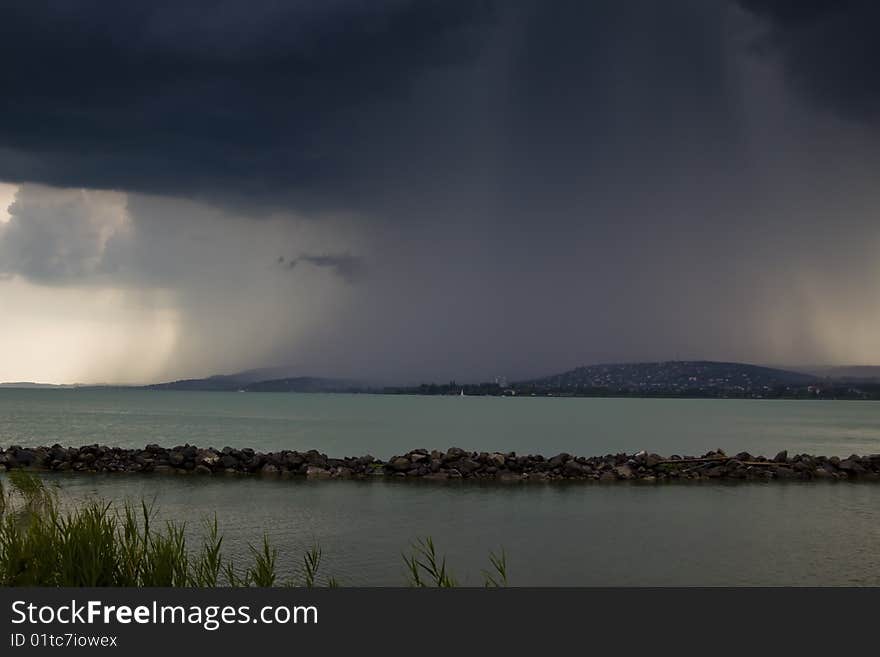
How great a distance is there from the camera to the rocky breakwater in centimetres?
2347

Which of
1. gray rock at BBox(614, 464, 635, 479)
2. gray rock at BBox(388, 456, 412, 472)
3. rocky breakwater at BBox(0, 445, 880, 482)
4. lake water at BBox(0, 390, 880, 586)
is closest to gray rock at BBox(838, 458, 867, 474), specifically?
rocky breakwater at BBox(0, 445, 880, 482)

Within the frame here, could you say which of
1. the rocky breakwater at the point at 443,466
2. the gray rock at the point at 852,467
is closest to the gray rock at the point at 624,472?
the rocky breakwater at the point at 443,466

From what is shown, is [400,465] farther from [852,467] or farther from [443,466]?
[852,467]

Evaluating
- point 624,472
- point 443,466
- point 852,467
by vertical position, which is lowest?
point 852,467

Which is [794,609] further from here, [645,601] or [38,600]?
[38,600]

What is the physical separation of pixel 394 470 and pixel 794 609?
18408 millimetres

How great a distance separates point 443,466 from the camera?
2370 cm

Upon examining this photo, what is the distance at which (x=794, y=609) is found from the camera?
6035 millimetres

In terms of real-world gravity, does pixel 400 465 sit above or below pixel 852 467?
above

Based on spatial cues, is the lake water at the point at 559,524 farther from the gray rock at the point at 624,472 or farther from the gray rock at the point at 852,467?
the gray rock at the point at 852,467

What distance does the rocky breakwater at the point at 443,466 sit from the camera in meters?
23.5

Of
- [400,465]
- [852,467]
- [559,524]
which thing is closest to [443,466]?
[400,465]

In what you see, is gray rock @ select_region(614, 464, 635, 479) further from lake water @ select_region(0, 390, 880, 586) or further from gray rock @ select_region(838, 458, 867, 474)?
gray rock @ select_region(838, 458, 867, 474)

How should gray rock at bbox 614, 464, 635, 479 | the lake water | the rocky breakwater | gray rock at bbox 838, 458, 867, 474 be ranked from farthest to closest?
gray rock at bbox 838, 458, 867, 474 → gray rock at bbox 614, 464, 635, 479 → the rocky breakwater → the lake water
